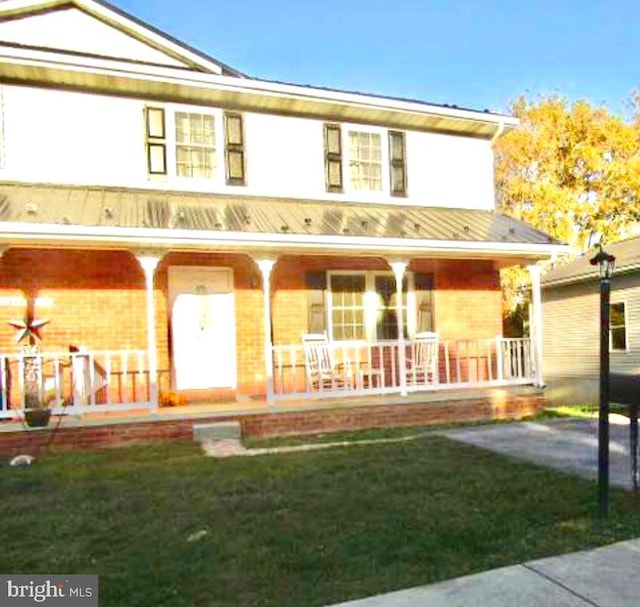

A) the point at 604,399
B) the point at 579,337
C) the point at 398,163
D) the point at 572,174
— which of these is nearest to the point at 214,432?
the point at 604,399

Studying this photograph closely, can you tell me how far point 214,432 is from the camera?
8594mm

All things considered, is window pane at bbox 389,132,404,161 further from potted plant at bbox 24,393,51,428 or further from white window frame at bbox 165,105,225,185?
potted plant at bbox 24,393,51,428

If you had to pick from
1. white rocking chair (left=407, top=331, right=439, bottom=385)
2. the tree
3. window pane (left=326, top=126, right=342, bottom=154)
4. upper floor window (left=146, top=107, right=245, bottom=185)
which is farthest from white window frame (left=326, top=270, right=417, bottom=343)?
the tree

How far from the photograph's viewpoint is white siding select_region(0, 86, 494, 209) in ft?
31.8

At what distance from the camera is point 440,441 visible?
316 inches

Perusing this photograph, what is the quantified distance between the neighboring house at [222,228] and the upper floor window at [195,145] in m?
0.03

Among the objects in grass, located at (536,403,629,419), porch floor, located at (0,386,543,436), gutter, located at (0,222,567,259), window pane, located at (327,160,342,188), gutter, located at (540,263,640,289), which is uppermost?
window pane, located at (327,160,342,188)

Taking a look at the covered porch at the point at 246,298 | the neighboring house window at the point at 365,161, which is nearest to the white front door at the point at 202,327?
the covered porch at the point at 246,298

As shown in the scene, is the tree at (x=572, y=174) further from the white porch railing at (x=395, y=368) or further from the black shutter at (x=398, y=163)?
the black shutter at (x=398, y=163)

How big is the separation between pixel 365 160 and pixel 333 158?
0.67 meters

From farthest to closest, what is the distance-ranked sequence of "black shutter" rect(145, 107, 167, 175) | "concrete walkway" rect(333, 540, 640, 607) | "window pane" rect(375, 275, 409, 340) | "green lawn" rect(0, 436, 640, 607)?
"window pane" rect(375, 275, 409, 340) → "black shutter" rect(145, 107, 167, 175) → "green lawn" rect(0, 436, 640, 607) → "concrete walkway" rect(333, 540, 640, 607)

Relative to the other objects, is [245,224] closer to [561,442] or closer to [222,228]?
[222,228]

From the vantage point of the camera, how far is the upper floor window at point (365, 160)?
11.6m

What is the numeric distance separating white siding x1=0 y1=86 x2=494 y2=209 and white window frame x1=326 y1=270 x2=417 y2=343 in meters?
1.40
